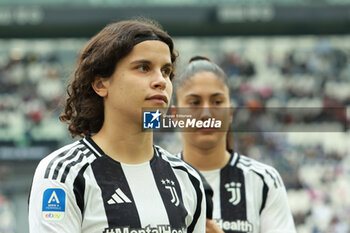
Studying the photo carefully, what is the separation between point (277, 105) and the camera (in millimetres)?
19484

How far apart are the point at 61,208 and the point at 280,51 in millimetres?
19860

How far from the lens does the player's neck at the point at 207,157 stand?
3.63 m

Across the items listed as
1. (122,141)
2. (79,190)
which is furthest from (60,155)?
(122,141)

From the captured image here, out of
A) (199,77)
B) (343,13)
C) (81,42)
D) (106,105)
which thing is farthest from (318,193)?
(106,105)

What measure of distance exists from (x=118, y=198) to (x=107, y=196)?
0.15ft

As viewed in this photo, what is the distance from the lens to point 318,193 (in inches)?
616

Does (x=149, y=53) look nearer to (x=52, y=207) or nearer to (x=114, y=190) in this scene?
(x=114, y=190)

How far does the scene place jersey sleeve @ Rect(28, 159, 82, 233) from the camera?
87.7 inches

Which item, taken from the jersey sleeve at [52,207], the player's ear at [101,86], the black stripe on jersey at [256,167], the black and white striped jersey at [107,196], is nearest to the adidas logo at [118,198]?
the black and white striped jersey at [107,196]

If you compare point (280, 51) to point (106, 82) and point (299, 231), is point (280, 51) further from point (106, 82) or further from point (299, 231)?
point (106, 82)

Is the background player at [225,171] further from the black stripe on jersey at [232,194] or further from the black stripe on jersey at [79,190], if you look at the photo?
the black stripe on jersey at [79,190]

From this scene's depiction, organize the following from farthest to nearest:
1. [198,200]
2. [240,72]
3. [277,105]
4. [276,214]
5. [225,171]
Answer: [240,72], [277,105], [225,171], [276,214], [198,200]

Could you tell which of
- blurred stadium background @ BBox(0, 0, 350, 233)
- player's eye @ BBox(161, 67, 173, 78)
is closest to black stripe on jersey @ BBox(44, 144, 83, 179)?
player's eye @ BBox(161, 67, 173, 78)

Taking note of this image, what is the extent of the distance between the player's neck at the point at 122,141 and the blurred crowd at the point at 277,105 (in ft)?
40.3
